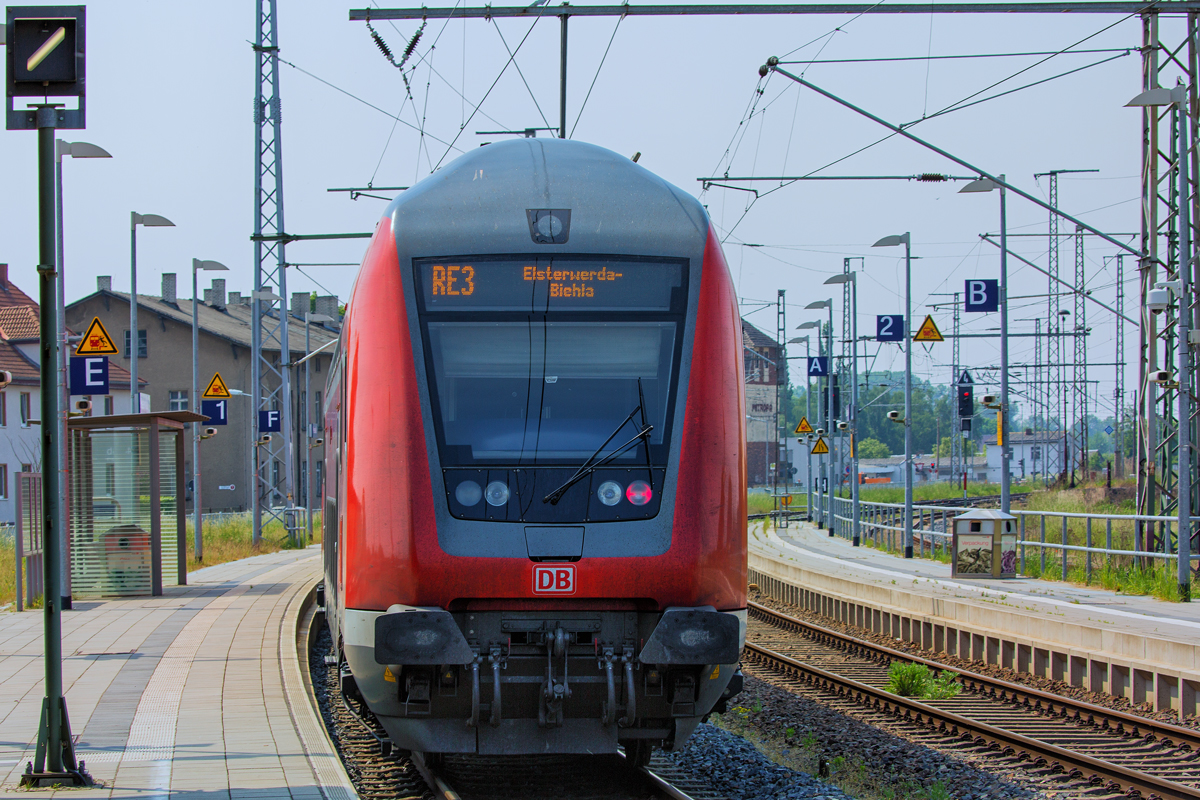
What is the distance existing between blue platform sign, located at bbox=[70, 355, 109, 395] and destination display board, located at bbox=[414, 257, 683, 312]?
11776 millimetres

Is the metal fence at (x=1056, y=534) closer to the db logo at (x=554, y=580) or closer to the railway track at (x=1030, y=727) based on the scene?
the railway track at (x=1030, y=727)

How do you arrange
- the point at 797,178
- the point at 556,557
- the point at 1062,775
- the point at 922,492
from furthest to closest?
the point at 922,492, the point at 797,178, the point at 1062,775, the point at 556,557

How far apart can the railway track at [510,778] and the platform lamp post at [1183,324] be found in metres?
8.95

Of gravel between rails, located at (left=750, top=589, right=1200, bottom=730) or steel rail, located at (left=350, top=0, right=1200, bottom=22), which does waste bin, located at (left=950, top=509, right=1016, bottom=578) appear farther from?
steel rail, located at (left=350, top=0, right=1200, bottom=22)

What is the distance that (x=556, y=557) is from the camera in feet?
21.4

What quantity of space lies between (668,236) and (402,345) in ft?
5.32

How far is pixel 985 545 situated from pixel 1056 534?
9133 mm

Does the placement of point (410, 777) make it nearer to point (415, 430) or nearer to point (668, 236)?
point (415, 430)

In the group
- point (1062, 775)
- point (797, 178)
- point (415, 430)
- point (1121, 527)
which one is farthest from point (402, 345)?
point (1121, 527)

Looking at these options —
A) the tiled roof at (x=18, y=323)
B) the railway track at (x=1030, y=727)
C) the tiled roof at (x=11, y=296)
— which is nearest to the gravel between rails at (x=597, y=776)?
the railway track at (x=1030, y=727)

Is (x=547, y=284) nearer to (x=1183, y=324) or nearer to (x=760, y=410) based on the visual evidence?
(x=1183, y=324)

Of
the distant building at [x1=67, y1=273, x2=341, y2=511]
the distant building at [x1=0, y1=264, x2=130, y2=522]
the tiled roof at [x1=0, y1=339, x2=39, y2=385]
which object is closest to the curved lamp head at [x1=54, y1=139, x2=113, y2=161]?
the distant building at [x1=0, y1=264, x2=130, y2=522]

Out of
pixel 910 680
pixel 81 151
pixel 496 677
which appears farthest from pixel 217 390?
pixel 496 677

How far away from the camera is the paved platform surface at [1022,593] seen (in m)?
13.0
